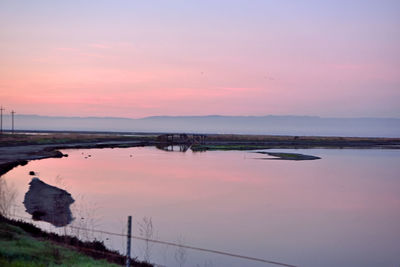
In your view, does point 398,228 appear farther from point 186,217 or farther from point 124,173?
point 124,173

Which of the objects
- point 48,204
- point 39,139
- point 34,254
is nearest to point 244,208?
point 48,204

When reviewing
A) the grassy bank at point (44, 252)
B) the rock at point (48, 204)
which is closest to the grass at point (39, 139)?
the rock at point (48, 204)

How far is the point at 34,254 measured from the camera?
1126cm

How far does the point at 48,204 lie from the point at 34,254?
13.0 meters

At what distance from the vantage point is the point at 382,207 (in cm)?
2986

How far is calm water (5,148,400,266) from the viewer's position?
60.3 ft

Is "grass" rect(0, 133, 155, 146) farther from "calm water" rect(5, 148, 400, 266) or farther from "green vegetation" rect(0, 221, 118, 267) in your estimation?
"green vegetation" rect(0, 221, 118, 267)

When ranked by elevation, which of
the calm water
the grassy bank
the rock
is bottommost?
the calm water

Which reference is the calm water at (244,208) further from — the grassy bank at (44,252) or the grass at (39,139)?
the grass at (39,139)

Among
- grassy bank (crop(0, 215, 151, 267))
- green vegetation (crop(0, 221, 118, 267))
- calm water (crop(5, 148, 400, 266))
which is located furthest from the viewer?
calm water (crop(5, 148, 400, 266))

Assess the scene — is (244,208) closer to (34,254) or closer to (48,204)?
(48,204)

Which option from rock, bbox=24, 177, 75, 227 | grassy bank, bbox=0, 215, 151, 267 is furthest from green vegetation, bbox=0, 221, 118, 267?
rock, bbox=24, 177, 75, 227

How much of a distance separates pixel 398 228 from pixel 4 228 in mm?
20786

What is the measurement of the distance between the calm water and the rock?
617 mm
